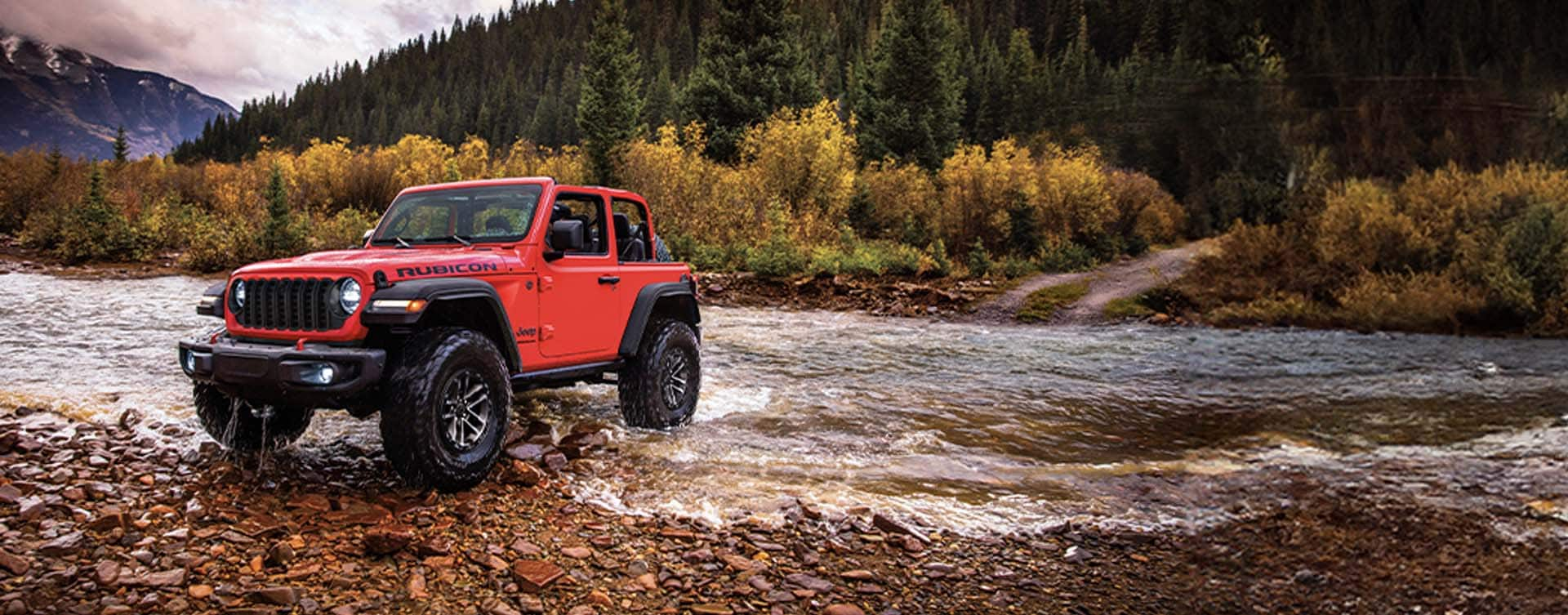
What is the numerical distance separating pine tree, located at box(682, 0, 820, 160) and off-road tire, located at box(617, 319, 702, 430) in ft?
93.8

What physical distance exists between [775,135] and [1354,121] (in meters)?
18.2

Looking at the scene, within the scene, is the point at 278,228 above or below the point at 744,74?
below

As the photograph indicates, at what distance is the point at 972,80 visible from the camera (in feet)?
232

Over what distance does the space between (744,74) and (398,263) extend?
1293 inches

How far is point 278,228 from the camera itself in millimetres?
24562

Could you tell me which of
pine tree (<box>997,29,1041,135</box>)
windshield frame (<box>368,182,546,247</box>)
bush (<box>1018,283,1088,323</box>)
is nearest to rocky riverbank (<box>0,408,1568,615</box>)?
windshield frame (<box>368,182,546,247</box>)

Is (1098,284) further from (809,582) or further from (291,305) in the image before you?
(291,305)

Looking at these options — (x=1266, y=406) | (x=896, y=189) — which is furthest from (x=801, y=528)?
(x=896, y=189)

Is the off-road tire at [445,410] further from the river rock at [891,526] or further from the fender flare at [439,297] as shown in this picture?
the river rock at [891,526]

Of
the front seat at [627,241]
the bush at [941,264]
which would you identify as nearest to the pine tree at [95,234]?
the bush at [941,264]

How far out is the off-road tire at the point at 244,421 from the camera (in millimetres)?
5891

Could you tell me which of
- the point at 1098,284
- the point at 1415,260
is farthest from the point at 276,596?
the point at 1098,284

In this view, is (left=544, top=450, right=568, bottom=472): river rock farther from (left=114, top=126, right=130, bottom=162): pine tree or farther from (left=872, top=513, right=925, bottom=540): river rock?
(left=114, top=126, right=130, bottom=162): pine tree

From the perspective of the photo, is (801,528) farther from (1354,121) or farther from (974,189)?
(974,189)
